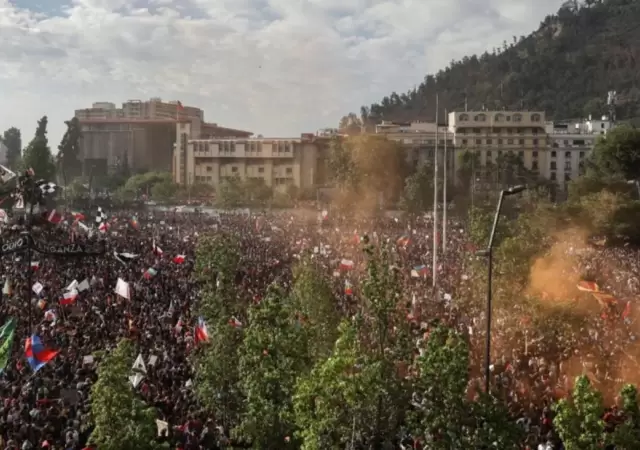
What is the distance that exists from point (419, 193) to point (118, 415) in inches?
2331

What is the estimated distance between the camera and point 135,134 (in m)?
123

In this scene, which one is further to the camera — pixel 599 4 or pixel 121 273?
pixel 599 4

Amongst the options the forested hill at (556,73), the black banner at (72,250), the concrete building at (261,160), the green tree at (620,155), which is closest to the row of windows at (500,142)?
the concrete building at (261,160)

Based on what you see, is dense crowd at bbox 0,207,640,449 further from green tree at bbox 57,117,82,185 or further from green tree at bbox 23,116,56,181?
green tree at bbox 57,117,82,185

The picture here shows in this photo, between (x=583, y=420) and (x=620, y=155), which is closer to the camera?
(x=583, y=420)

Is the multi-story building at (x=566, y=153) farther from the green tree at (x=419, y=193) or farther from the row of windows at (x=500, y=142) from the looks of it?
the green tree at (x=419, y=193)

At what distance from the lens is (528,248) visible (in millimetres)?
22422

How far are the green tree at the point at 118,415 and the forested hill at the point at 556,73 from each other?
382 feet

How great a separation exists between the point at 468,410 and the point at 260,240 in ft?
111

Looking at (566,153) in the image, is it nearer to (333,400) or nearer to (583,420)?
(583,420)

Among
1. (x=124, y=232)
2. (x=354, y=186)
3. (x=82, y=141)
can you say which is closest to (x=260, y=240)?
(x=124, y=232)

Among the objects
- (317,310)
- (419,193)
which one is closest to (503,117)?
(419,193)

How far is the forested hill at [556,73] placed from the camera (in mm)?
132250

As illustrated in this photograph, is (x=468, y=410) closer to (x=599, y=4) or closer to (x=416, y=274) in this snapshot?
(x=416, y=274)
